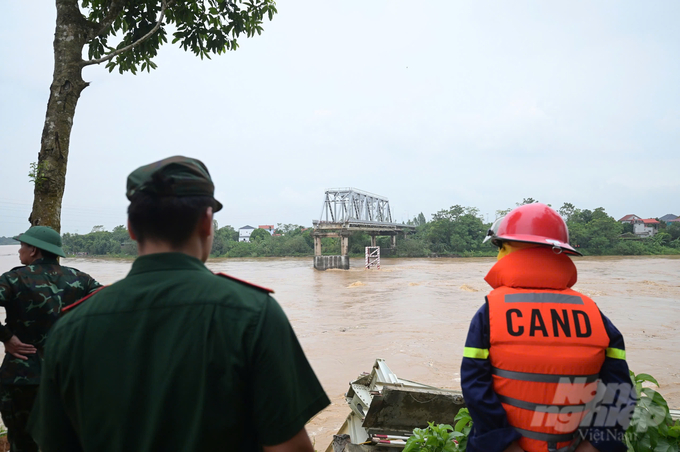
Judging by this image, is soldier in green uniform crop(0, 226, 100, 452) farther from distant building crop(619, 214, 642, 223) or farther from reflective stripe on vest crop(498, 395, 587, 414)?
distant building crop(619, 214, 642, 223)

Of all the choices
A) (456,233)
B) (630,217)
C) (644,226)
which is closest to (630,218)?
(630,217)

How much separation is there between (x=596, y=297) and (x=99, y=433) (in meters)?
20.2

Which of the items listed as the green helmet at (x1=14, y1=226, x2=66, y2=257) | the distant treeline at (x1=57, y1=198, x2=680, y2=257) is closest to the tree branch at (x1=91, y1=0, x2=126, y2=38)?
the green helmet at (x1=14, y1=226, x2=66, y2=257)

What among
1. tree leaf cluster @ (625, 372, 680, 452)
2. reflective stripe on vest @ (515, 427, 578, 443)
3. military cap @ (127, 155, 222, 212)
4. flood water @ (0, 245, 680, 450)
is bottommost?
flood water @ (0, 245, 680, 450)

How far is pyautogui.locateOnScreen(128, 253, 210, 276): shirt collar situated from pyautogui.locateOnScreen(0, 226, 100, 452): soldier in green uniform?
2.24 m

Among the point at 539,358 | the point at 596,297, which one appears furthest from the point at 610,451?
the point at 596,297

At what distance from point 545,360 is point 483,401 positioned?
28cm

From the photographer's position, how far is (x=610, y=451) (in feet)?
5.51

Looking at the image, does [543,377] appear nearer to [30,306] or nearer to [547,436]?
[547,436]

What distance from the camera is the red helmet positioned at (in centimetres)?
188

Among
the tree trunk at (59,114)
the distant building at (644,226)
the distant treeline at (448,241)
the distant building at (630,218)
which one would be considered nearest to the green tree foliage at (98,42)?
the tree trunk at (59,114)

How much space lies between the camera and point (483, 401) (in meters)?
1.70

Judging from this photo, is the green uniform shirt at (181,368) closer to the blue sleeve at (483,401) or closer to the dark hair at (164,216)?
the dark hair at (164,216)

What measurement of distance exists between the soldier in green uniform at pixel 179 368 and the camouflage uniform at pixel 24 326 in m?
2.12
